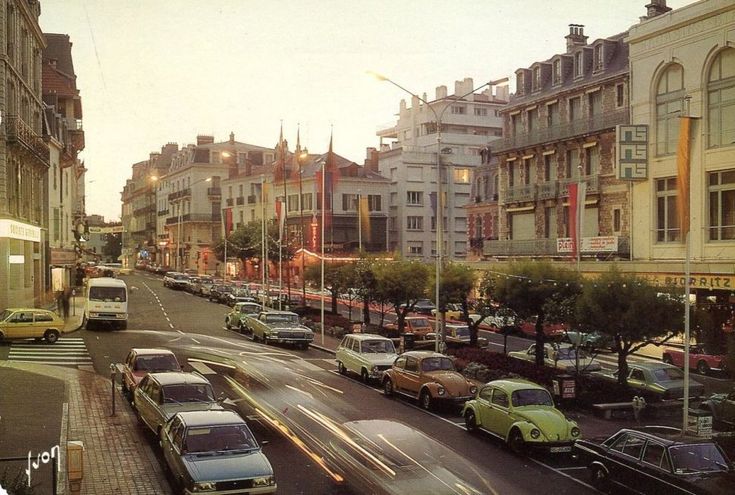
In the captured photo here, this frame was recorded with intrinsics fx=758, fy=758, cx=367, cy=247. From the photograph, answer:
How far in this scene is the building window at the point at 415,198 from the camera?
285 ft

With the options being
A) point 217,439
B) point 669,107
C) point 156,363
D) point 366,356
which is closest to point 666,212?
point 669,107

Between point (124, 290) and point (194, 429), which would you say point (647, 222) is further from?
point (194, 429)

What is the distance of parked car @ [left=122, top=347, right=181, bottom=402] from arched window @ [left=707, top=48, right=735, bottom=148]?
2665 centimetres

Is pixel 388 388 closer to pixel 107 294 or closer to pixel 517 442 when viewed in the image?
pixel 517 442

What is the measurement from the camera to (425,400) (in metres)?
23.4

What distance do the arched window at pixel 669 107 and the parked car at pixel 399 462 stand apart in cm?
2536

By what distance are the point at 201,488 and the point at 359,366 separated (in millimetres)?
15339

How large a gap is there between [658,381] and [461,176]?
66293 mm

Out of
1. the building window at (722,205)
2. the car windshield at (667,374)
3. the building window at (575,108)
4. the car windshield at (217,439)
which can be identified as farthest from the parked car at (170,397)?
the building window at (575,108)

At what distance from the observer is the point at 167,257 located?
122062 millimetres

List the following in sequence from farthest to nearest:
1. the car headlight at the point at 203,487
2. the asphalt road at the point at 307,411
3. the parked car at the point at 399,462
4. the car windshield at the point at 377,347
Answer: the car windshield at the point at 377,347, the asphalt road at the point at 307,411, the parked car at the point at 399,462, the car headlight at the point at 203,487

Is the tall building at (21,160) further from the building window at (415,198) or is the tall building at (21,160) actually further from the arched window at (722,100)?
the building window at (415,198)

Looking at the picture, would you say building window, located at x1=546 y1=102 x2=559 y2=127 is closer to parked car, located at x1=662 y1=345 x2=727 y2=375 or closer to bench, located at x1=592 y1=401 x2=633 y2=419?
parked car, located at x1=662 y1=345 x2=727 y2=375

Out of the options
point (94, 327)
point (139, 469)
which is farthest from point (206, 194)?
point (139, 469)
